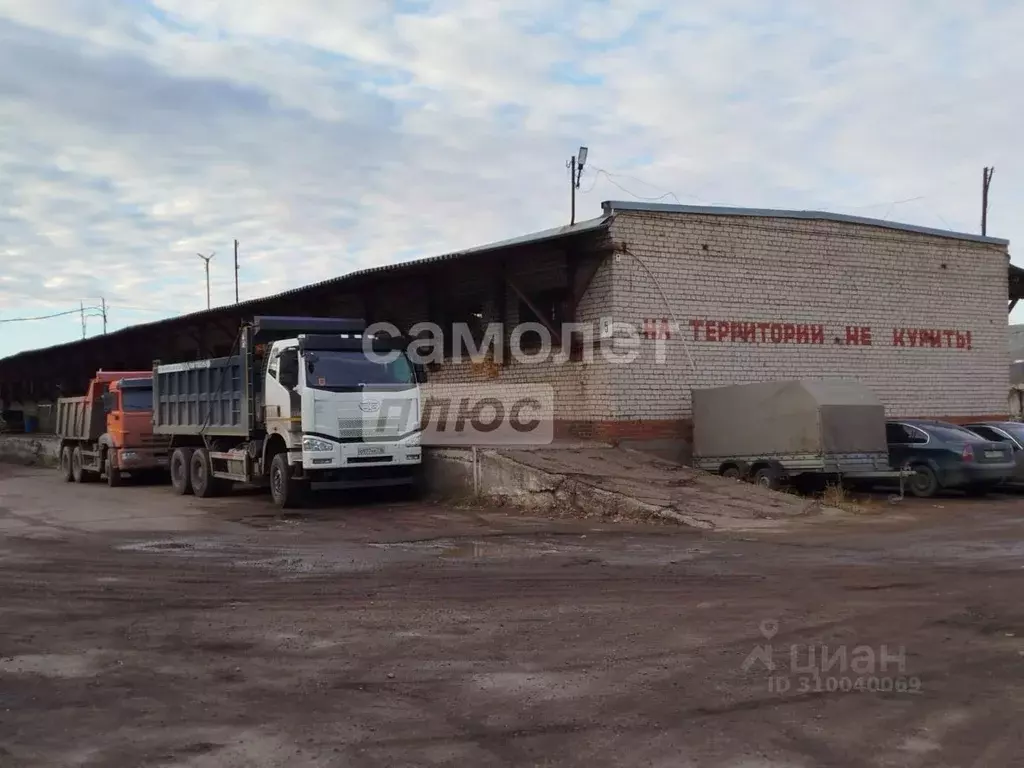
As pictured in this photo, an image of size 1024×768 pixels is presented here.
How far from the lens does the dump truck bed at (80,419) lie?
24750 mm

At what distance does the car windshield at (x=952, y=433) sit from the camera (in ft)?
58.3

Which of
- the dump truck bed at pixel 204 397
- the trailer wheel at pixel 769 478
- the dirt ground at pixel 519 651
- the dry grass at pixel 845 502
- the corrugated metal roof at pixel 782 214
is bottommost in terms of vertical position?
the dirt ground at pixel 519 651

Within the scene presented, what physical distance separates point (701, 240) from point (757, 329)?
7.81ft

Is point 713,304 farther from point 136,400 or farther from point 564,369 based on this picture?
point 136,400

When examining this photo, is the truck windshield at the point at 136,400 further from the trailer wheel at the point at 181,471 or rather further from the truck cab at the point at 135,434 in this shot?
the trailer wheel at the point at 181,471

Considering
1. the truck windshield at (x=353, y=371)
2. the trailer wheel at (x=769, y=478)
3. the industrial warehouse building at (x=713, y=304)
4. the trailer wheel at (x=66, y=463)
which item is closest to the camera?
the truck windshield at (x=353, y=371)

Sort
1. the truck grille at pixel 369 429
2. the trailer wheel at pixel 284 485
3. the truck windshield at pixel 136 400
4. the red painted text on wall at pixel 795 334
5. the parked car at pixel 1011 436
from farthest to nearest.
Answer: the truck windshield at pixel 136 400, the red painted text on wall at pixel 795 334, the parked car at pixel 1011 436, the trailer wheel at pixel 284 485, the truck grille at pixel 369 429

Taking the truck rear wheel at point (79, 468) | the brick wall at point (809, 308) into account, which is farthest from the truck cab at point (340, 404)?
the truck rear wheel at point (79, 468)

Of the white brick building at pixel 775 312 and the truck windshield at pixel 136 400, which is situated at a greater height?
the white brick building at pixel 775 312

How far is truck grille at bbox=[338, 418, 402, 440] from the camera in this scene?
53.5 ft

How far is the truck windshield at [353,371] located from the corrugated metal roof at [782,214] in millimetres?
5409

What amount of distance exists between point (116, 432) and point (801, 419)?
52.7ft

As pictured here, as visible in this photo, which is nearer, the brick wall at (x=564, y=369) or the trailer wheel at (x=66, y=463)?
the brick wall at (x=564, y=369)

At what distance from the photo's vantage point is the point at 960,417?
79.3ft
